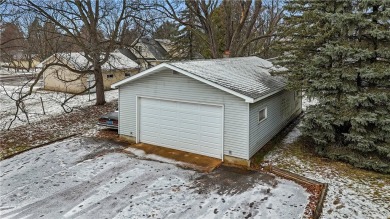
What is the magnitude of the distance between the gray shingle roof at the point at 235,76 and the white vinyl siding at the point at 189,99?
0.32 m

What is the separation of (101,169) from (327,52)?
797cm

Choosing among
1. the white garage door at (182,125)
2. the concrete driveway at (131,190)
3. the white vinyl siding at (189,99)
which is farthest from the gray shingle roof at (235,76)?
the concrete driveway at (131,190)

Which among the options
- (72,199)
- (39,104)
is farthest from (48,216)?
(39,104)

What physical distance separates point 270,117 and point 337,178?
3600 mm

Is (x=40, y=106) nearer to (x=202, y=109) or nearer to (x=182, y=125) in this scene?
(x=182, y=125)

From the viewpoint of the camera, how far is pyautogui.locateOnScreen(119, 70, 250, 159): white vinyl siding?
895 cm

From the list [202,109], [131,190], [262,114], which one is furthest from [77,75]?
[131,190]

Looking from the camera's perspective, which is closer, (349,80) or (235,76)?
(349,80)

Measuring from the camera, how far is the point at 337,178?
808cm

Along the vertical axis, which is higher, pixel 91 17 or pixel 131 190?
pixel 91 17

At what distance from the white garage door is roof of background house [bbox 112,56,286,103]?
3.00 ft

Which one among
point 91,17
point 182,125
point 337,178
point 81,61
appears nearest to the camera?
point 337,178

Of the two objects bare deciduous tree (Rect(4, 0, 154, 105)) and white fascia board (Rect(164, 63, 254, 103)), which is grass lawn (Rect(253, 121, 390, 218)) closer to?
white fascia board (Rect(164, 63, 254, 103))

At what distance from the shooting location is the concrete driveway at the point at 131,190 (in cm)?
639
